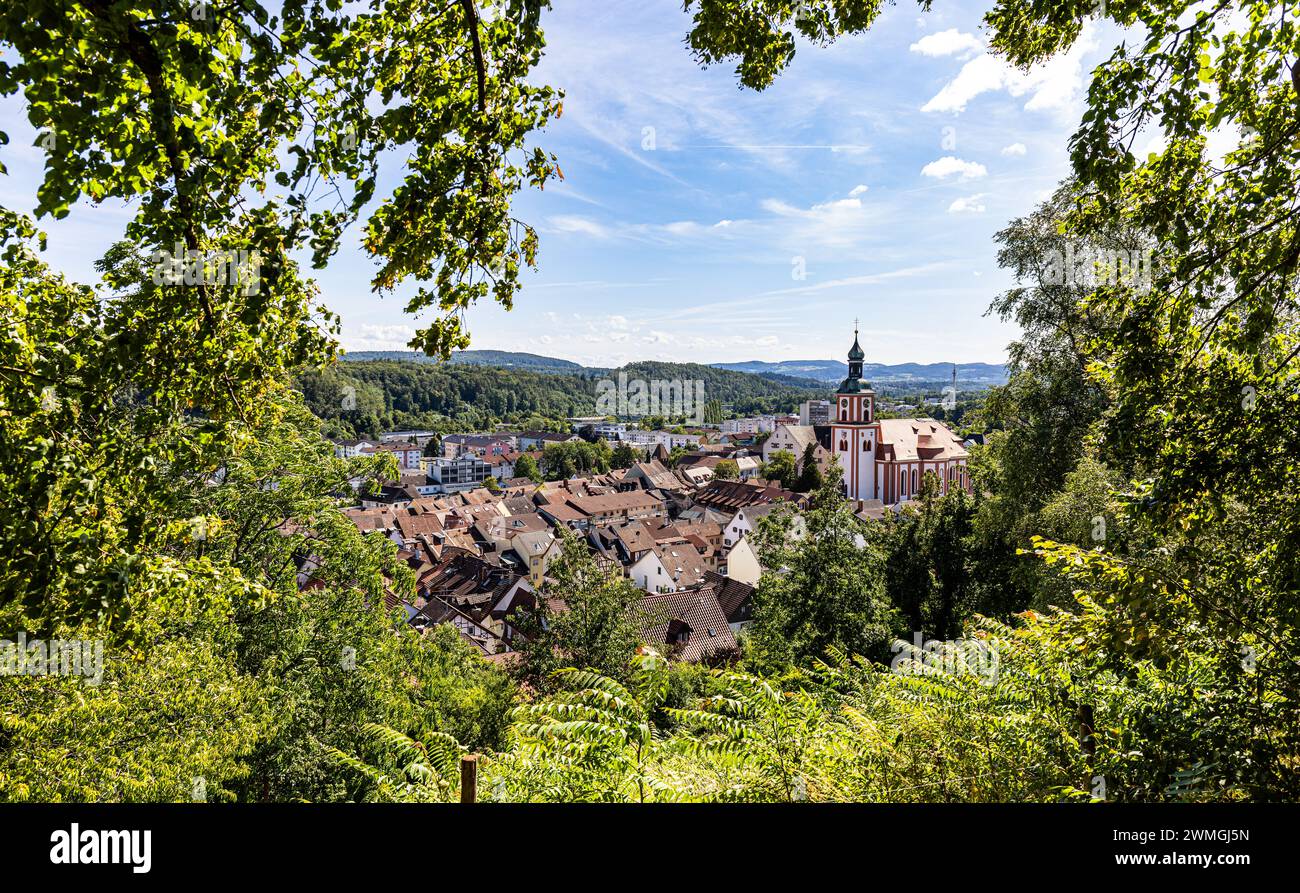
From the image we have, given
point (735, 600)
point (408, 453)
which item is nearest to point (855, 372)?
point (735, 600)

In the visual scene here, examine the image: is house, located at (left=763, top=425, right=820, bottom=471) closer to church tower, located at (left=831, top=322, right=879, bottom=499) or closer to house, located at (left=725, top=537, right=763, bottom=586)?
church tower, located at (left=831, top=322, right=879, bottom=499)

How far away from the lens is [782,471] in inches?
3519

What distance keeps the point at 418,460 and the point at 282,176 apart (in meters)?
134

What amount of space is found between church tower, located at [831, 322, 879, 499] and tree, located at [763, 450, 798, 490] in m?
9.46

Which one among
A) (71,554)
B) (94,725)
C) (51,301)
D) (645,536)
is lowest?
(645,536)

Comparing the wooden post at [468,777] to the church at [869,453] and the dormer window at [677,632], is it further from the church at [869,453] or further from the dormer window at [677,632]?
the church at [869,453]

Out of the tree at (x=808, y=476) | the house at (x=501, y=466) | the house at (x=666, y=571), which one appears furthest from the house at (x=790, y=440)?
the house at (x=666, y=571)

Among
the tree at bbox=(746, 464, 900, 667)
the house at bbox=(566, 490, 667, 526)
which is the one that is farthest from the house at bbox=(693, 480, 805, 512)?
the tree at bbox=(746, 464, 900, 667)

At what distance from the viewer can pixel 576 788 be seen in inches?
183

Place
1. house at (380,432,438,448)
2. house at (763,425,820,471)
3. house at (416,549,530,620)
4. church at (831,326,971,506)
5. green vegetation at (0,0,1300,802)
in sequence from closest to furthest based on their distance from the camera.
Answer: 1. green vegetation at (0,0,1300,802)
2. house at (416,549,530,620)
3. church at (831,326,971,506)
4. house at (763,425,820,471)
5. house at (380,432,438,448)

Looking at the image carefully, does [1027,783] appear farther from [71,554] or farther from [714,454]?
[714,454]

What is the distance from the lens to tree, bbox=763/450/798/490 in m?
86.9

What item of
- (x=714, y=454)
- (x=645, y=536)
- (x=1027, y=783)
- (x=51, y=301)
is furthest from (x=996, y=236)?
(x=714, y=454)

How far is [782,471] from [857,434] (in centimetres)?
1551
